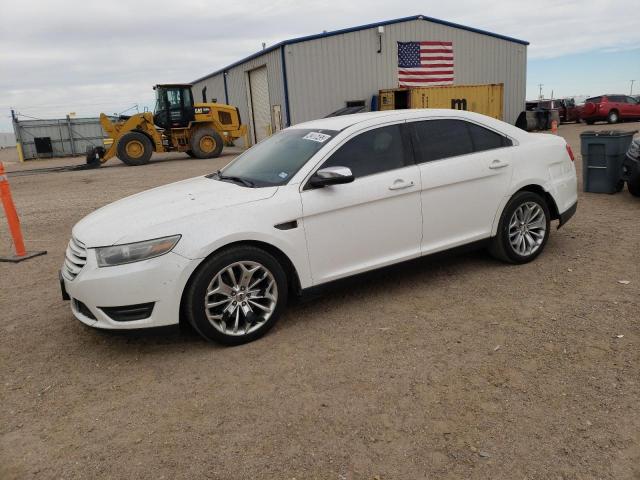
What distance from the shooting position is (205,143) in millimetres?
21406

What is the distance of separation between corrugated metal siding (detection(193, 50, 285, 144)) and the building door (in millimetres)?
397

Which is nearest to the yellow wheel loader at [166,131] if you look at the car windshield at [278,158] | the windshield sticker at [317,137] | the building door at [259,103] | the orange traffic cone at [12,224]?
the building door at [259,103]

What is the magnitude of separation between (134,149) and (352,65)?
9681 millimetres

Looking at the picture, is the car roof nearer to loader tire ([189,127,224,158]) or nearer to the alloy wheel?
the alloy wheel

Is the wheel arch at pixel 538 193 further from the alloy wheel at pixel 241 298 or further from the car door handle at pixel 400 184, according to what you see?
the alloy wheel at pixel 241 298

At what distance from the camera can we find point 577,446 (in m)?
2.55

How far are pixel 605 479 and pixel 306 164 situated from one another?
109 inches

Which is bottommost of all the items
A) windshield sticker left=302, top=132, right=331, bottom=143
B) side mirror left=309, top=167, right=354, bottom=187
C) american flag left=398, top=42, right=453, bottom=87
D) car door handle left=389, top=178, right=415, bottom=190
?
car door handle left=389, top=178, right=415, bottom=190

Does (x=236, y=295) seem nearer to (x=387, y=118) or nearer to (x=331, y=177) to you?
(x=331, y=177)

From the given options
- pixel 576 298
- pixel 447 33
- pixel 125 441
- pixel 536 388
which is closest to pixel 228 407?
pixel 125 441

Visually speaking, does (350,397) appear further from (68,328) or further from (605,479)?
(68,328)

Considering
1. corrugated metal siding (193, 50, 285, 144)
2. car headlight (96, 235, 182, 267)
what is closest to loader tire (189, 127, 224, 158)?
corrugated metal siding (193, 50, 285, 144)

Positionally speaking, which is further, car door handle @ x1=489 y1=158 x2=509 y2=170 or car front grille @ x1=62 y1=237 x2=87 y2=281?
car door handle @ x1=489 y1=158 x2=509 y2=170

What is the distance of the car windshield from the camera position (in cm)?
417
